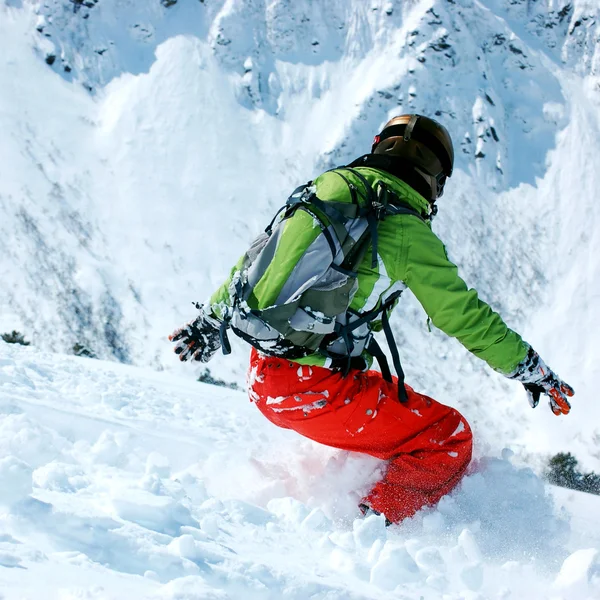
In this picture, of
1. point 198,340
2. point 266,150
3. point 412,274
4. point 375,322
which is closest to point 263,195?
point 266,150

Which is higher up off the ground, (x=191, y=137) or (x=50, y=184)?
(x=191, y=137)

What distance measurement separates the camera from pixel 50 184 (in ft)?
93.5

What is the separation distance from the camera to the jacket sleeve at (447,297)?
299 centimetres

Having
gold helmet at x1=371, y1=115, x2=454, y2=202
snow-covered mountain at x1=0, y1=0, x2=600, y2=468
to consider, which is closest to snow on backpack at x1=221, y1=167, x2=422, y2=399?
gold helmet at x1=371, y1=115, x2=454, y2=202

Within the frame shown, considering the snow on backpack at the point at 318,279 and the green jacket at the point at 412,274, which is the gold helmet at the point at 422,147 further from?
the snow on backpack at the point at 318,279

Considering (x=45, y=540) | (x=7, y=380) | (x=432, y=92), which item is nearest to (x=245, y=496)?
(x=45, y=540)

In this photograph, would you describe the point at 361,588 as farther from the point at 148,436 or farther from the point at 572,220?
the point at 572,220

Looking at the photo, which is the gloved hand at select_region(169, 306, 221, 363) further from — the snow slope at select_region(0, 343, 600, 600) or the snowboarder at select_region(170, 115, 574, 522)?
the snow slope at select_region(0, 343, 600, 600)

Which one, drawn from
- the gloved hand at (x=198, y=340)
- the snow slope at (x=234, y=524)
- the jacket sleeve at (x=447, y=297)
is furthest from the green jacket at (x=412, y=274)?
the snow slope at (x=234, y=524)

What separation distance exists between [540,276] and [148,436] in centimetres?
2628

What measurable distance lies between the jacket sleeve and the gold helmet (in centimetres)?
48

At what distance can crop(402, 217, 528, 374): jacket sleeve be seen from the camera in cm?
299

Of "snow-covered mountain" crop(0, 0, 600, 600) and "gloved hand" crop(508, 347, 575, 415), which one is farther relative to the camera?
"snow-covered mountain" crop(0, 0, 600, 600)

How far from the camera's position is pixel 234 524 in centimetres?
238
